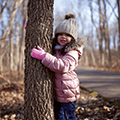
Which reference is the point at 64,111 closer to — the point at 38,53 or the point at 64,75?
the point at 64,75

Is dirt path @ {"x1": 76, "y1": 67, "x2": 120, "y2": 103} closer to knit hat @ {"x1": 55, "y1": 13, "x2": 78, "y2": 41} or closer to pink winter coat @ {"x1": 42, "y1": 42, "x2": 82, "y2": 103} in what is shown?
pink winter coat @ {"x1": 42, "y1": 42, "x2": 82, "y2": 103}

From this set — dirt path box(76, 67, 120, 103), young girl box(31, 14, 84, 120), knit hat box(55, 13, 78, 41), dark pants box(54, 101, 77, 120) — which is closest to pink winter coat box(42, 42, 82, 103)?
young girl box(31, 14, 84, 120)

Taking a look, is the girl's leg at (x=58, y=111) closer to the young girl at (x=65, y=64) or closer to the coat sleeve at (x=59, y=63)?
the young girl at (x=65, y=64)

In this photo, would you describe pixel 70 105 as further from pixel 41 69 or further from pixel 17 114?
pixel 17 114

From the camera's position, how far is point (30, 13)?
2014mm

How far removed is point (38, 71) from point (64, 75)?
40cm

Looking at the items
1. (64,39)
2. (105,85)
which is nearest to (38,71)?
(64,39)

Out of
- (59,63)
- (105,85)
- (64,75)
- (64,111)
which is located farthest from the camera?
(105,85)

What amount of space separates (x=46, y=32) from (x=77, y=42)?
0.53m

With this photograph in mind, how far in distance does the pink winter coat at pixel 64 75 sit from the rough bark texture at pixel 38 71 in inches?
4.9

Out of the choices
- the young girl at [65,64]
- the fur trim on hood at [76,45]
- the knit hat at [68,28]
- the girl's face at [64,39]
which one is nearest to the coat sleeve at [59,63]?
the young girl at [65,64]

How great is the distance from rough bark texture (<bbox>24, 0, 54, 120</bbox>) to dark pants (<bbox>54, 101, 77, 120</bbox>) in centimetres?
14

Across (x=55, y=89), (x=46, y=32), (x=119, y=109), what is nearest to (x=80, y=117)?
(x=119, y=109)

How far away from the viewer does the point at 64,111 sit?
2.04m
